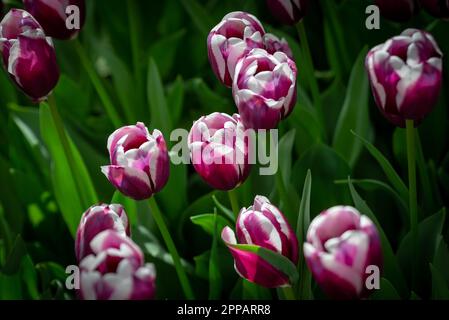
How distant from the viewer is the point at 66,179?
32.9 inches

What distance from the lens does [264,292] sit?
74 centimetres

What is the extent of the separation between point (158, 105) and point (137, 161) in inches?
11.6

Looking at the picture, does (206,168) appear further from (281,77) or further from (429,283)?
(429,283)

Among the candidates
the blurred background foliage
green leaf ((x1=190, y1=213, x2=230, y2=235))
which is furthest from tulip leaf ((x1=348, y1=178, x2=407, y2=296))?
green leaf ((x1=190, y1=213, x2=230, y2=235))

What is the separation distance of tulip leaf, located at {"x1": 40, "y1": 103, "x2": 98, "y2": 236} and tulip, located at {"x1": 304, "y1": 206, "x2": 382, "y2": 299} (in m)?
0.35

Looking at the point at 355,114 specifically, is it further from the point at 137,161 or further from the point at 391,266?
the point at 137,161

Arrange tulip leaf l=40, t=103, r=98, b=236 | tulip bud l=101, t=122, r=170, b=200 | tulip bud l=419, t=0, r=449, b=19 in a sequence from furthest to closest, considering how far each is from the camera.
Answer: tulip leaf l=40, t=103, r=98, b=236
tulip bud l=419, t=0, r=449, b=19
tulip bud l=101, t=122, r=170, b=200

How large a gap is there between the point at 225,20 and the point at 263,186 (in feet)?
0.77

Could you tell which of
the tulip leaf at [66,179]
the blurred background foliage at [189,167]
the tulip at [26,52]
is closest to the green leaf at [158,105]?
the blurred background foliage at [189,167]

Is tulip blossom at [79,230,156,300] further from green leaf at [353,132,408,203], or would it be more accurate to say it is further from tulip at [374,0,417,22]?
tulip at [374,0,417,22]

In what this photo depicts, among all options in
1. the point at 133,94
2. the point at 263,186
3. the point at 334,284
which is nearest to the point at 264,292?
the point at 263,186

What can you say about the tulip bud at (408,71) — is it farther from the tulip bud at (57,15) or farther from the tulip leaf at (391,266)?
the tulip bud at (57,15)

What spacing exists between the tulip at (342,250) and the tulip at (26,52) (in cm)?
29

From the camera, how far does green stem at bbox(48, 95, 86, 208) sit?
712 mm
